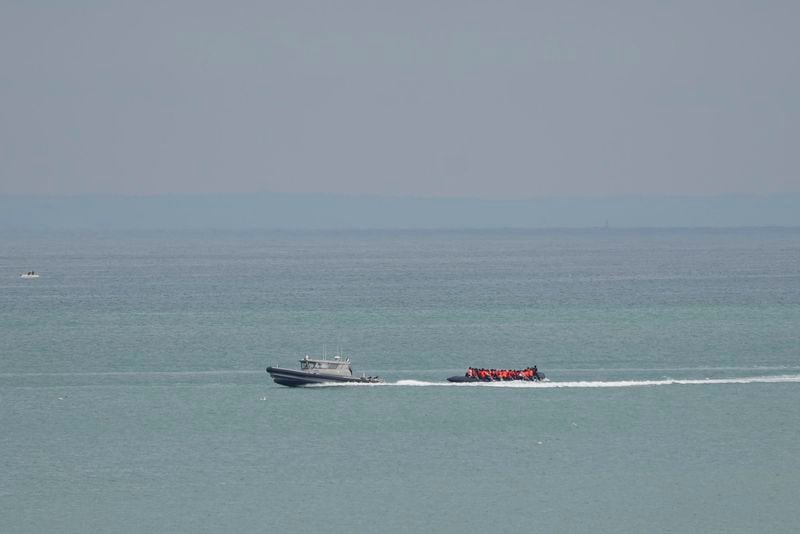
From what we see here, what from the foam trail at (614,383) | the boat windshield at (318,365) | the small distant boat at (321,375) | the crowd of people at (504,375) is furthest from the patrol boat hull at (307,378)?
the crowd of people at (504,375)

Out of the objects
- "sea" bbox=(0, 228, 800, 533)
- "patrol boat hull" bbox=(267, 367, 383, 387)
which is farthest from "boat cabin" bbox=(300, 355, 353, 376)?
"sea" bbox=(0, 228, 800, 533)

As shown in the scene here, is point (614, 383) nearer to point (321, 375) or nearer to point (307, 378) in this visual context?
point (321, 375)

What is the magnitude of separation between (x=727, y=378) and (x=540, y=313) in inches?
1631

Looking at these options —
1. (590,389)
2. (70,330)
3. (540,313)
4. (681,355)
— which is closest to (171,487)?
(590,389)

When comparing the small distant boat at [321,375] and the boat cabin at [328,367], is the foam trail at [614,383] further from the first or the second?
the boat cabin at [328,367]

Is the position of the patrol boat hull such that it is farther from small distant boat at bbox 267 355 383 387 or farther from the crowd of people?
the crowd of people

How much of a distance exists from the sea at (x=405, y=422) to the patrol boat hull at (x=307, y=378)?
3.11ft

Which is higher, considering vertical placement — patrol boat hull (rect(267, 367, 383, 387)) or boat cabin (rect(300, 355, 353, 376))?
boat cabin (rect(300, 355, 353, 376))

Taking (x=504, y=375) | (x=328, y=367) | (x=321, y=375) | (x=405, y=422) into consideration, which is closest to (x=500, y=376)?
(x=504, y=375)

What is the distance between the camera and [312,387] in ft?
244

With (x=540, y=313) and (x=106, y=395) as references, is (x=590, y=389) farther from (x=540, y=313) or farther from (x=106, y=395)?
(x=540, y=313)

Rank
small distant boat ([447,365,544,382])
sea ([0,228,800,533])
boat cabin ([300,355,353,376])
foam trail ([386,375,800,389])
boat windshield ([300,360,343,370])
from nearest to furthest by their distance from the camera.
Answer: sea ([0,228,800,533]) < foam trail ([386,375,800,389]) < small distant boat ([447,365,544,382]) < boat cabin ([300,355,353,376]) < boat windshield ([300,360,343,370])

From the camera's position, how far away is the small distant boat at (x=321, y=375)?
7400 cm

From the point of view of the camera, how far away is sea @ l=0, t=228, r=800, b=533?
47.1 m
